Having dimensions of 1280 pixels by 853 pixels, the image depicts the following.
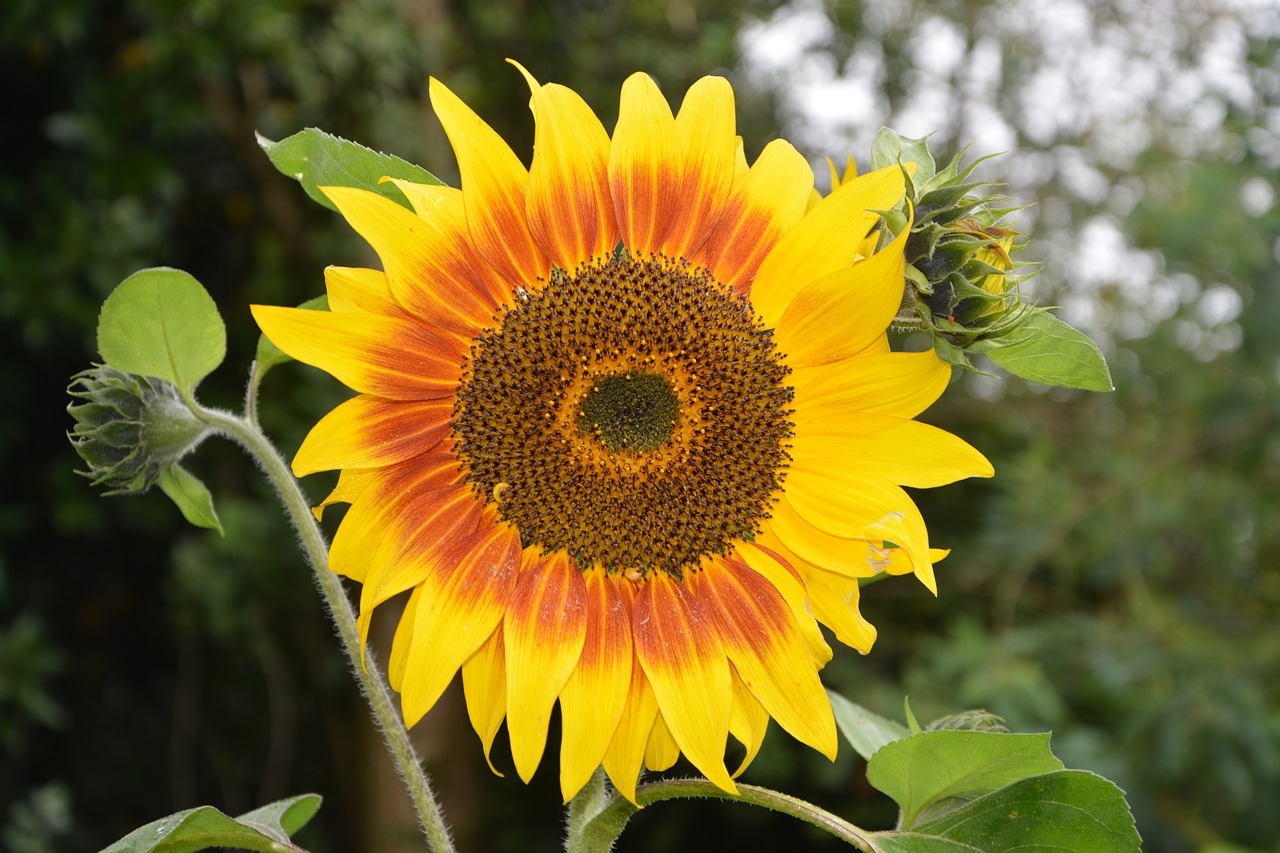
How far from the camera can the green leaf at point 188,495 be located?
1.00 metres

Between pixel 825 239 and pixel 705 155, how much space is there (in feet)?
0.38

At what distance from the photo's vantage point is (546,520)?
3.09 ft

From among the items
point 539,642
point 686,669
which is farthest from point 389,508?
point 686,669

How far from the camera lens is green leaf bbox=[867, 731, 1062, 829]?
911mm

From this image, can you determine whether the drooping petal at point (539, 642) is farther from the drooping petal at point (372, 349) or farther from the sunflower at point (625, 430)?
the drooping petal at point (372, 349)

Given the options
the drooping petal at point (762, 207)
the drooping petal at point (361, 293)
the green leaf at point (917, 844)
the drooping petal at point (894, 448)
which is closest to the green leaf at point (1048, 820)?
the green leaf at point (917, 844)

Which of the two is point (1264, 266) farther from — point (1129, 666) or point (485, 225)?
point (485, 225)

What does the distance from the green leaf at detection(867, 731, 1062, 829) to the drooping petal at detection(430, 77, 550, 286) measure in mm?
474

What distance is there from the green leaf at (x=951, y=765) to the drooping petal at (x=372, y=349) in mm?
450

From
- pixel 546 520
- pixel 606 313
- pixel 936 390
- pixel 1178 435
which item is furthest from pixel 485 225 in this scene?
pixel 1178 435

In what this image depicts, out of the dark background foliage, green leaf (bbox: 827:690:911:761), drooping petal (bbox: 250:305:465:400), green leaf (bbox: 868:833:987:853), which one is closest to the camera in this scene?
drooping petal (bbox: 250:305:465:400)

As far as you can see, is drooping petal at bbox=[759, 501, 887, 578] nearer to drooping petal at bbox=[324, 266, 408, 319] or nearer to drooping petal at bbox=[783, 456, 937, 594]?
drooping petal at bbox=[783, 456, 937, 594]

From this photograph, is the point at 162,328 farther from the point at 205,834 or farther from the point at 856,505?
the point at 856,505

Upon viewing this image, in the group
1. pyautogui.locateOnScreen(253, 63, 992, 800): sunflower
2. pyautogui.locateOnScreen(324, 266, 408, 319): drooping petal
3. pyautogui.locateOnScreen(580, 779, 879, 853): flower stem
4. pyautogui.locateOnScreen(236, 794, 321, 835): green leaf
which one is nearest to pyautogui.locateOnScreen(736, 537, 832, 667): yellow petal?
pyautogui.locateOnScreen(253, 63, 992, 800): sunflower
